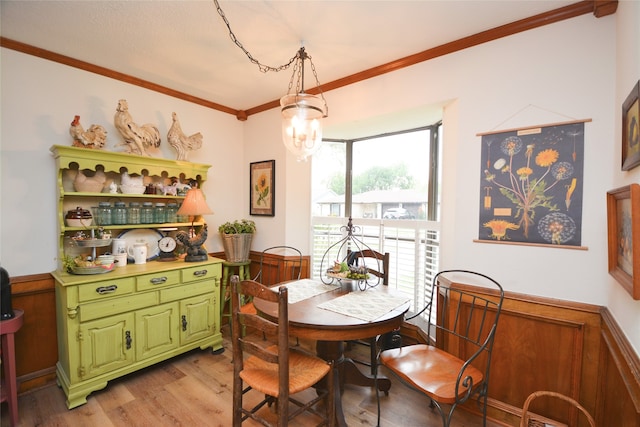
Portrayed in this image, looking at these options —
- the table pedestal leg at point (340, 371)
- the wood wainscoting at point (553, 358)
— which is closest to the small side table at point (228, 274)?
the table pedestal leg at point (340, 371)

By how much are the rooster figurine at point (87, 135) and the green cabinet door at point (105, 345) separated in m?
1.39

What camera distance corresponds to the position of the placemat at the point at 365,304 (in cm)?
161

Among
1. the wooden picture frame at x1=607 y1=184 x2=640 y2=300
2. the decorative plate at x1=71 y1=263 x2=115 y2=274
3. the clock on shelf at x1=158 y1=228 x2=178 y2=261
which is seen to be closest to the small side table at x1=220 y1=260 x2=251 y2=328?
the clock on shelf at x1=158 y1=228 x2=178 y2=261

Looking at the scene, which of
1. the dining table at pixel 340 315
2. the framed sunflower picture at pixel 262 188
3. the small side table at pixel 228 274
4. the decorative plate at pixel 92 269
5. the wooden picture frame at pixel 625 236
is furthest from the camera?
the framed sunflower picture at pixel 262 188

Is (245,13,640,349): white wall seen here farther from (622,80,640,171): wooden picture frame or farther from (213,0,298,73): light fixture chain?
(213,0,298,73): light fixture chain

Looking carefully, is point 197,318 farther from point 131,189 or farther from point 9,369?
point 131,189

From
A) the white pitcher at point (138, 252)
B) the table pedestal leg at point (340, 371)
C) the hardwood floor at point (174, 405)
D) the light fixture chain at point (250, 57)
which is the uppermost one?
the light fixture chain at point (250, 57)

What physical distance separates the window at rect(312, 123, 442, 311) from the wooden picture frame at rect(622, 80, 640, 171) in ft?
4.00

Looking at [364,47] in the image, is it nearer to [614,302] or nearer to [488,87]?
[488,87]

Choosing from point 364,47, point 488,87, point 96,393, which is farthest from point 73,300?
point 488,87

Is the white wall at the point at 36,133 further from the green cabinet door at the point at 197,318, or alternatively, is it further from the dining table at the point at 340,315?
the dining table at the point at 340,315

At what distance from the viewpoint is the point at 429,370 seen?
1.63 m

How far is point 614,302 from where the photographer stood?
145 centimetres

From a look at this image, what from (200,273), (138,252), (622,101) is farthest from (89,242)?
(622,101)
